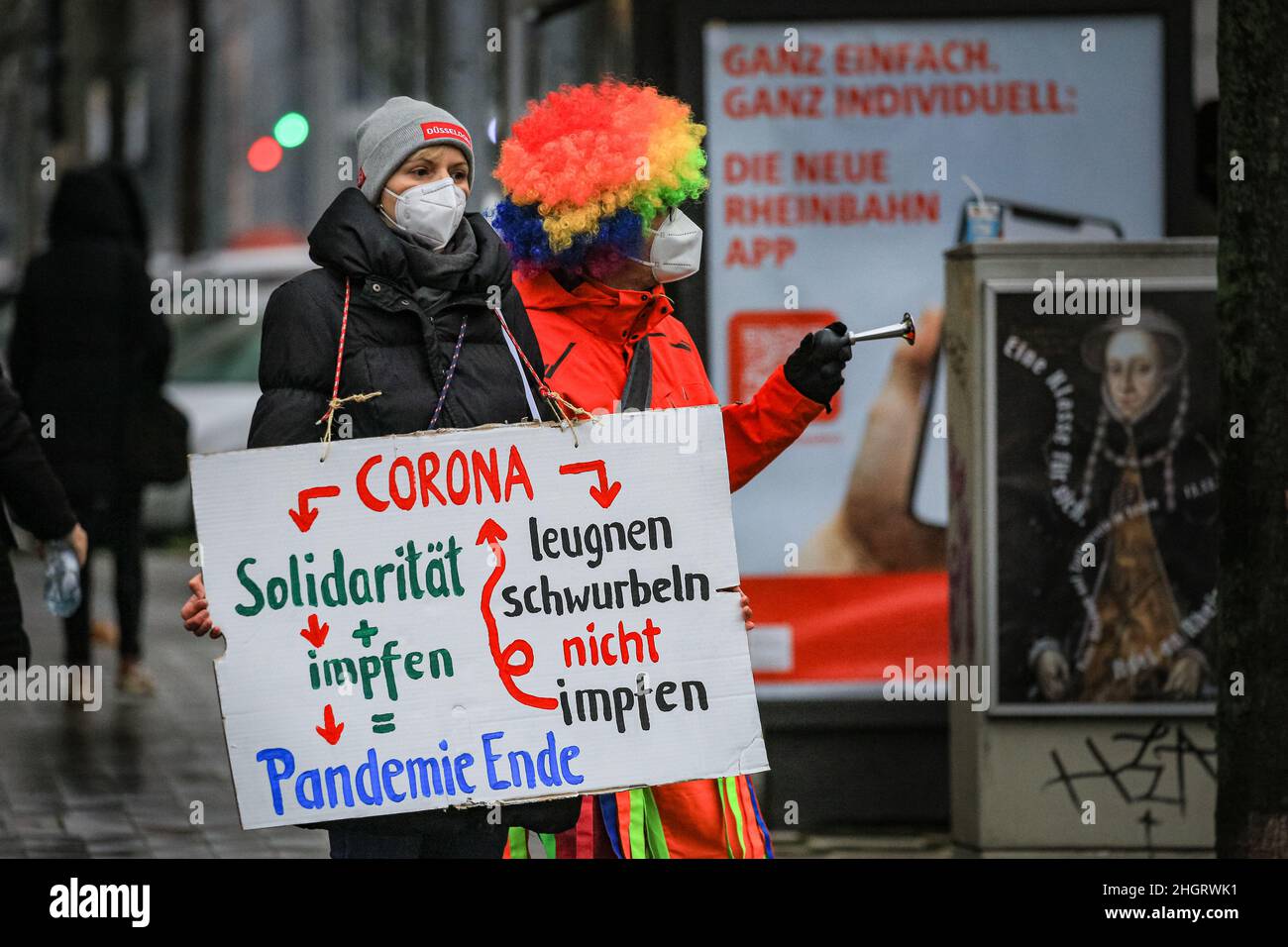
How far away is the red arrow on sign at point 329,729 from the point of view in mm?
3895

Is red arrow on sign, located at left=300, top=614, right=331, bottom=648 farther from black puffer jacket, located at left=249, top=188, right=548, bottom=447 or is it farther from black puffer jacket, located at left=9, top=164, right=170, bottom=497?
black puffer jacket, located at left=9, top=164, right=170, bottom=497

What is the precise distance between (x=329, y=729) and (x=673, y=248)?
1197 millimetres

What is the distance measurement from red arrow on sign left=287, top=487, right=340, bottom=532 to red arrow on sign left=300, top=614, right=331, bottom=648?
0.52ft

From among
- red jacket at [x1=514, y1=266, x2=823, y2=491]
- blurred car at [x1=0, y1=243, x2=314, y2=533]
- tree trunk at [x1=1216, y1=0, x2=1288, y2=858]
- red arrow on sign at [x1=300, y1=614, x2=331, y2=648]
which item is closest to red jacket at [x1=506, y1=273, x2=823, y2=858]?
red jacket at [x1=514, y1=266, x2=823, y2=491]

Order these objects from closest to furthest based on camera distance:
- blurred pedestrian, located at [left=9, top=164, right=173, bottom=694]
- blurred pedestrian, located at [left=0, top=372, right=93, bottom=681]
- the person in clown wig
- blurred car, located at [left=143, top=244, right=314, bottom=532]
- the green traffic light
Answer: the person in clown wig
blurred pedestrian, located at [left=0, top=372, right=93, bottom=681]
blurred pedestrian, located at [left=9, top=164, right=173, bottom=694]
the green traffic light
blurred car, located at [left=143, top=244, right=314, bottom=532]

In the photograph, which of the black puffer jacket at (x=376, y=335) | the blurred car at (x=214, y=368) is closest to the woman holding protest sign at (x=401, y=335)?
the black puffer jacket at (x=376, y=335)

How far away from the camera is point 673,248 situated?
4445 mm

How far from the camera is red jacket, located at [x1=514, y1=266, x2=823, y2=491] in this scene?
14.4 ft

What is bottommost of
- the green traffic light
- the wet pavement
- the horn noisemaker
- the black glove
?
the wet pavement

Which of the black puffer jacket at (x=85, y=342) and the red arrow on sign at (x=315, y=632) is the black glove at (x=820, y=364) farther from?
the black puffer jacket at (x=85, y=342)

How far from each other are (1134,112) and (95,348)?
427 cm

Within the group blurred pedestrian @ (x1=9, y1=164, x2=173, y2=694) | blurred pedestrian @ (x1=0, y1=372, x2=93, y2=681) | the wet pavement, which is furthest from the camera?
blurred pedestrian @ (x1=9, y1=164, x2=173, y2=694)

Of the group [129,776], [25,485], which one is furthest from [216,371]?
[25,485]
